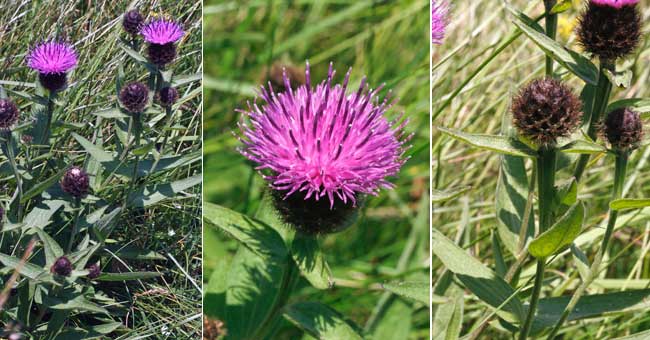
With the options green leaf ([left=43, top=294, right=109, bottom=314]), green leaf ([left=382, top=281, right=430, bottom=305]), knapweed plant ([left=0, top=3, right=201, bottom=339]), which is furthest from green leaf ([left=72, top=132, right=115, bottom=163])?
green leaf ([left=382, top=281, right=430, bottom=305])

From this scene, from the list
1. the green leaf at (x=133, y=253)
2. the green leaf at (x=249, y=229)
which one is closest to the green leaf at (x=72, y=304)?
the green leaf at (x=133, y=253)

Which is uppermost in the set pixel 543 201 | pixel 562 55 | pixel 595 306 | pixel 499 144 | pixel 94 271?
pixel 562 55

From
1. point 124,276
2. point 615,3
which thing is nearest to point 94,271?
point 124,276

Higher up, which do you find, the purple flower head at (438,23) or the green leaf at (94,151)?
the purple flower head at (438,23)

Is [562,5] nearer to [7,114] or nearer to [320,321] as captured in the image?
[320,321]

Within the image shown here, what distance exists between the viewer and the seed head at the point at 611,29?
1.23m

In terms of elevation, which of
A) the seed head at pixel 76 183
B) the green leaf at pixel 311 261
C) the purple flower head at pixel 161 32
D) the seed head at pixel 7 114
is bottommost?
the green leaf at pixel 311 261

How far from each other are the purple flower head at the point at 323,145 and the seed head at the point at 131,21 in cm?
25

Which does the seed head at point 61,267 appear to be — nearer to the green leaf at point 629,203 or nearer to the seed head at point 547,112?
the seed head at point 547,112

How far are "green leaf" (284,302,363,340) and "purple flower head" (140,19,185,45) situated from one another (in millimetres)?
508

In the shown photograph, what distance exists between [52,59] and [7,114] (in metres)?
0.13

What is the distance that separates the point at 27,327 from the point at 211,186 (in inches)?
19.0

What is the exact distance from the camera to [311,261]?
1.25m

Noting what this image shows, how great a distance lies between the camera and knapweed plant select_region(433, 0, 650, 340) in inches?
46.1
